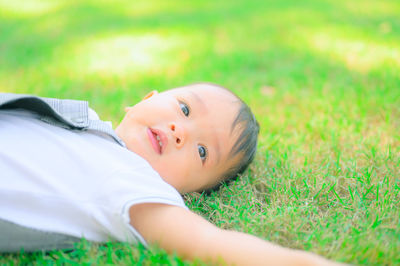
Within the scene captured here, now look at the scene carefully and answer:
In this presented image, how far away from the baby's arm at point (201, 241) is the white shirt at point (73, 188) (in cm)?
5

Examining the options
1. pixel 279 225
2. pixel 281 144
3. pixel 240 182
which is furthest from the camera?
pixel 281 144

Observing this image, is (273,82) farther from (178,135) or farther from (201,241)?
(201,241)

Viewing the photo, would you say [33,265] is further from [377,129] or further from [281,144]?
[377,129]

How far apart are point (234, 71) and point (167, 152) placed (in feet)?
7.04

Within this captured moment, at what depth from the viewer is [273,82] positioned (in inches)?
133

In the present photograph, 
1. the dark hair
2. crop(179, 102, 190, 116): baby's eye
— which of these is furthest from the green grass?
crop(179, 102, 190, 116): baby's eye

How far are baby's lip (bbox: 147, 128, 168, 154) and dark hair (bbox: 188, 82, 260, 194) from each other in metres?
0.32

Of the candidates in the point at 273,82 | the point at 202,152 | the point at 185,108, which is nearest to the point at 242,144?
the point at 202,152

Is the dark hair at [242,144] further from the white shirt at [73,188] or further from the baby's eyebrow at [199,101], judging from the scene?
the white shirt at [73,188]

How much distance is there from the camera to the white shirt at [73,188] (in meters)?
1.36

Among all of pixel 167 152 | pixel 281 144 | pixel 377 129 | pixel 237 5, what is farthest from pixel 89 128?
pixel 237 5

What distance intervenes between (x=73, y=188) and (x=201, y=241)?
0.49 meters

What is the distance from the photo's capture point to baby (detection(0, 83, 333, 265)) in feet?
4.35

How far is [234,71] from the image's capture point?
369 centimetres
